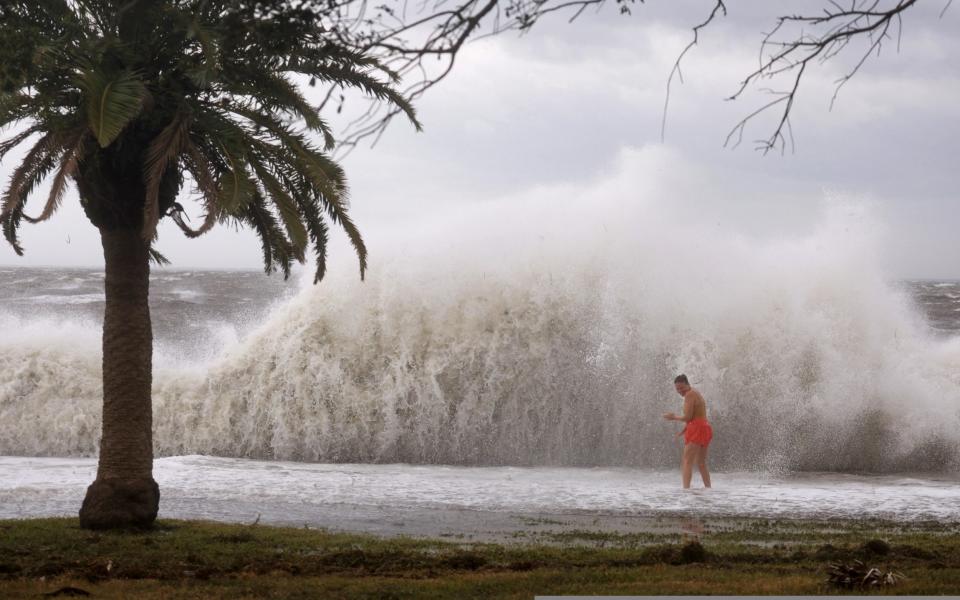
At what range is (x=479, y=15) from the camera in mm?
5738

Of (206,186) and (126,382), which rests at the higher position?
(206,186)

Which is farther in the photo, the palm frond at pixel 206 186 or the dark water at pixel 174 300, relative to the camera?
the dark water at pixel 174 300

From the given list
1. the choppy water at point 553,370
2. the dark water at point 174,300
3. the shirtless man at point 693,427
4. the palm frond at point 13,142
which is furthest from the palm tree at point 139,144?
the dark water at point 174,300

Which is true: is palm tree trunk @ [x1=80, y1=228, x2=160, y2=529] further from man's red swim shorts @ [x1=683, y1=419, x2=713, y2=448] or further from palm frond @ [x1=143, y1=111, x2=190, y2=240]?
man's red swim shorts @ [x1=683, y1=419, x2=713, y2=448]

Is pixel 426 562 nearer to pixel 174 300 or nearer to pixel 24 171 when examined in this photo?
pixel 24 171

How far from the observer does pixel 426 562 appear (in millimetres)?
8227

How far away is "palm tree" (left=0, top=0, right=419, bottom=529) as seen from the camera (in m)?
9.28

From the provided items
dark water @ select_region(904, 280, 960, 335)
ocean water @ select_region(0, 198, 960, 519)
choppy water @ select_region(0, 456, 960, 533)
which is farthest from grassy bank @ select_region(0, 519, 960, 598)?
dark water @ select_region(904, 280, 960, 335)

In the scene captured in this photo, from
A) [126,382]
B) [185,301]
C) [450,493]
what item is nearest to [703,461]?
[450,493]

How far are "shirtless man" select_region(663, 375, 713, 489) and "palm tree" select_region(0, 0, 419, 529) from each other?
5.35 meters

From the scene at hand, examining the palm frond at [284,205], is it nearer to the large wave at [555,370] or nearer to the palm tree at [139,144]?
the palm tree at [139,144]

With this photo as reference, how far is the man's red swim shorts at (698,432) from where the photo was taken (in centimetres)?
1391

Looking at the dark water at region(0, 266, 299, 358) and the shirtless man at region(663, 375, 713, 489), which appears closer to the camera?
the shirtless man at region(663, 375, 713, 489)

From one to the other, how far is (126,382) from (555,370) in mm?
10537
